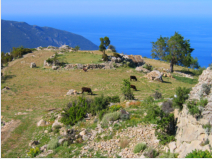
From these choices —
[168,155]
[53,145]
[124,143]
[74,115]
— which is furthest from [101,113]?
[168,155]

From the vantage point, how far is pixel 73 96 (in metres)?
25.2

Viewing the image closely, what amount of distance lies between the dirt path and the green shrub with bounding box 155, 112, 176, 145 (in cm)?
1072

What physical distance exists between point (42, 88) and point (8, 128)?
42.6 ft

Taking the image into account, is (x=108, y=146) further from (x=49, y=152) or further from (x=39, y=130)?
(x=39, y=130)

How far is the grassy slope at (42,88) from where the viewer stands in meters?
16.4

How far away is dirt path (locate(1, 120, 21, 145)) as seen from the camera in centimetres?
1540

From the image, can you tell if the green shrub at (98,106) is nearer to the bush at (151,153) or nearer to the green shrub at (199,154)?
the bush at (151,153)

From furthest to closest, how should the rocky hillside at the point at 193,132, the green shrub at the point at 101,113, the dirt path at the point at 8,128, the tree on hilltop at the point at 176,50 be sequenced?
the tree on hilltop at the point at 176,50, the dirt path at the point at 8,128, the green shrub at the point at 101,113, the rocky hillside at the point at 193,132

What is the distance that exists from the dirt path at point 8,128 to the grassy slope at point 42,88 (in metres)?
0.36

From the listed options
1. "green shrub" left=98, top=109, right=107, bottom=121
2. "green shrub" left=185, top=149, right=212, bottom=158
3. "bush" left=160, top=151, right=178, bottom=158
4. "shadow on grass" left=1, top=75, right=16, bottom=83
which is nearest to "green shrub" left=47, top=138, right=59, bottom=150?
"green shrub" left=98, top=109, right=107, bottom=121

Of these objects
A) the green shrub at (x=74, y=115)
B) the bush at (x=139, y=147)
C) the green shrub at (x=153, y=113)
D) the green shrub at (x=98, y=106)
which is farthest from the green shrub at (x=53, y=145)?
the green shrub at (x=153, y=113)

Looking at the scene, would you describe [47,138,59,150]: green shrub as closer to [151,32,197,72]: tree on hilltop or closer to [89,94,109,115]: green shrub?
[89,94,109,115]: green shrub

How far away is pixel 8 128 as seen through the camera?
16.8 meters

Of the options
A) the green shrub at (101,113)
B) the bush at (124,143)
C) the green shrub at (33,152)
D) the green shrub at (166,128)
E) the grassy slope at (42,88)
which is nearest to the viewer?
the green shrub at (166,128)
